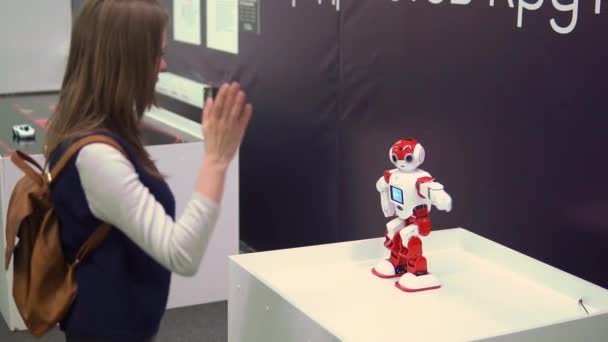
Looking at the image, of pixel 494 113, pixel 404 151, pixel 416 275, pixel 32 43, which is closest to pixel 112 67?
pixel 404 151

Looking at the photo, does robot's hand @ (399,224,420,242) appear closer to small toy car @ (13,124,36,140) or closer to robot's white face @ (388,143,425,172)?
robot's white face @ (388,143,425,172)

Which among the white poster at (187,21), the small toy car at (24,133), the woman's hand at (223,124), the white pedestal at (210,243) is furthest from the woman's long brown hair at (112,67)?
the white poster at (187,21)

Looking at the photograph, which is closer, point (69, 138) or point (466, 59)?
point (69, 138)

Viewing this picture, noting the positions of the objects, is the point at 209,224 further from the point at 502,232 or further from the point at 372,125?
the point at 372,125

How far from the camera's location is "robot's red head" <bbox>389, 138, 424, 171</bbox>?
1.92m

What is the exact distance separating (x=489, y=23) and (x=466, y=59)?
5.5 inches

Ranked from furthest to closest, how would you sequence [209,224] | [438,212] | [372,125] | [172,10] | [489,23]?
[172,10], [372,125], [438,212], [489,23], [209,224]

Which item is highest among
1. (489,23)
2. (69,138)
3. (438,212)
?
(489,23)

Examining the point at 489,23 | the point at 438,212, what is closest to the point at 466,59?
the point at 489,23

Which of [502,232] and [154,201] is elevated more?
[154,201]

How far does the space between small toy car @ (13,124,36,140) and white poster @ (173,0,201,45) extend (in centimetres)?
106

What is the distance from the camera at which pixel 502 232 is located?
2422mm

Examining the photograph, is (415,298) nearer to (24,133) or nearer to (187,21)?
(24,133)

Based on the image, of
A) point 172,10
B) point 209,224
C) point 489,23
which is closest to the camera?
point 209,224
